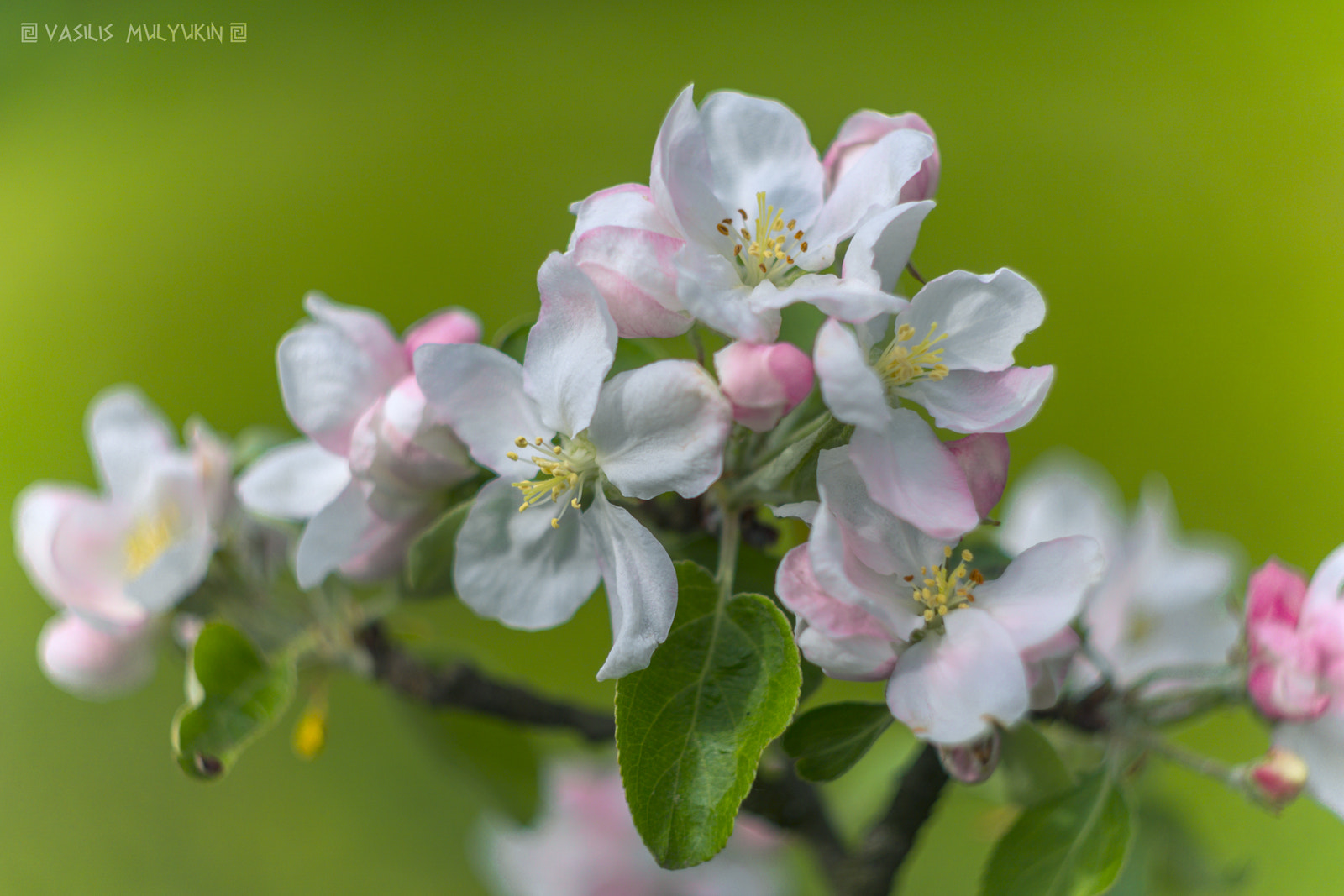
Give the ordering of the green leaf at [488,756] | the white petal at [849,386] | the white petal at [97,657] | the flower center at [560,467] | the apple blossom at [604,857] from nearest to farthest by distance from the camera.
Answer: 1. the white petal at [849,386]
2. the flower center at [560,467]
3. the white petal at [97,657]
4. the green leaf at [488,756]
5. the apple blossom at [604,857]

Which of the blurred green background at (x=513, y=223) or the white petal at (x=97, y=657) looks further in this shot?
the blurred green background at (x=513, y=223)

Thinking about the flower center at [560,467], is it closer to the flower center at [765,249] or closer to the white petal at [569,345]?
the white petal at [569,345]

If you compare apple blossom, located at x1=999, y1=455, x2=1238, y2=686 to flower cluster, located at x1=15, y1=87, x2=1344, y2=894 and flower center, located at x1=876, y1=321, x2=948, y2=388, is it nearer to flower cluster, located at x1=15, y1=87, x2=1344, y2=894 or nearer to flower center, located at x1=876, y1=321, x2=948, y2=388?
flower cluster, located at x1=15, y1=87, x2=1344, y2=894

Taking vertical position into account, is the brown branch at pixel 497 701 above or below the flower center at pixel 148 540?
below

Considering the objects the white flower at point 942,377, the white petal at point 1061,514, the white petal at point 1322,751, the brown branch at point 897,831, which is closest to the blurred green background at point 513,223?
the white petal at point 1061,514

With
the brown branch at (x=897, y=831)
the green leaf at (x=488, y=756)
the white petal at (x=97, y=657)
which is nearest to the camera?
the brown branch at (x=897, y=831)

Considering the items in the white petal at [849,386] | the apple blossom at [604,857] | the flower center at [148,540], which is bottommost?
the apple blossom at [604,857]

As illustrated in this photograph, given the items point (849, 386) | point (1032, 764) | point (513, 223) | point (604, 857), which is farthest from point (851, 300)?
point (513, 223)

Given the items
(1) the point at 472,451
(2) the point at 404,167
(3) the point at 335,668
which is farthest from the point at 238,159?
(1) the point at 472,451
